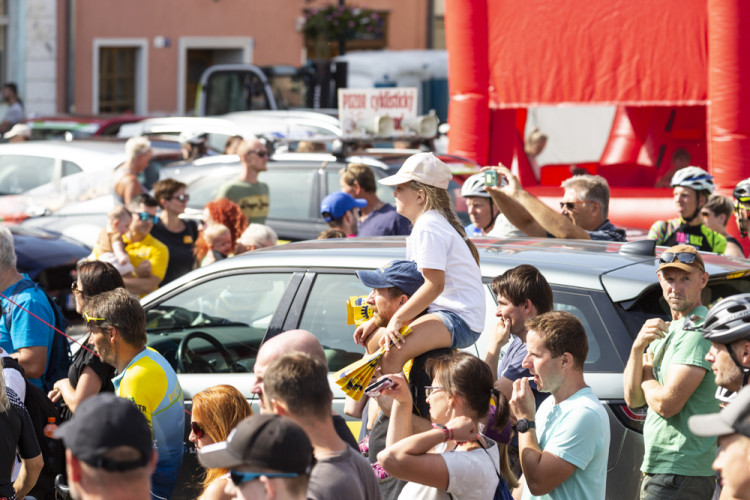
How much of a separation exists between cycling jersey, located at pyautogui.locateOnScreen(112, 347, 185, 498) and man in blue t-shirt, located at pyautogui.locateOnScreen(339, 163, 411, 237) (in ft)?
10.8

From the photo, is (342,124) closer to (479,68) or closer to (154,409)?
(479,68)

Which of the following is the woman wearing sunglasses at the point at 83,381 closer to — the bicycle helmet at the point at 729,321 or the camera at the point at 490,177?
the camera at the point at 490,177

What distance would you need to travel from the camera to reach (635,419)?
4.56 meters

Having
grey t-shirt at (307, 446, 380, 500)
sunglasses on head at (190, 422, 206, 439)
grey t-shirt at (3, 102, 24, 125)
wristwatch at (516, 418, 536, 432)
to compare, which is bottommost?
sunglasses on head at (190, 422, 206, 439)

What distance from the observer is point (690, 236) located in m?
7.33

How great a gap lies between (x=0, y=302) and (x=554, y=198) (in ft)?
24.6

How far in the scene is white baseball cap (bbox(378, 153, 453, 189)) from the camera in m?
4.73

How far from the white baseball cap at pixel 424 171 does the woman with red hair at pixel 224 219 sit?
3457 millimetres

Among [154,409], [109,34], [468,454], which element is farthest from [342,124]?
[109,34]

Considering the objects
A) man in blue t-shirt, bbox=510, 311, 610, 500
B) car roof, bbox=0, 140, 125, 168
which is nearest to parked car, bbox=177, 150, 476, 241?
car roof, bbox=0, 140, 125, 168

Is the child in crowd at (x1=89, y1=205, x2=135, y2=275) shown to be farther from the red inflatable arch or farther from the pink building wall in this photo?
the pink building wall

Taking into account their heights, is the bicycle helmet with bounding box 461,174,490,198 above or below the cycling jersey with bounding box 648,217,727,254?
above

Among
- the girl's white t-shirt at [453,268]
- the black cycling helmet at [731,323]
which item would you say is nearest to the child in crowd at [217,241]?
the girl's white t-shirt at [453,268]

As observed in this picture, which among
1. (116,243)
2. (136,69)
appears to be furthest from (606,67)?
(136,69)
